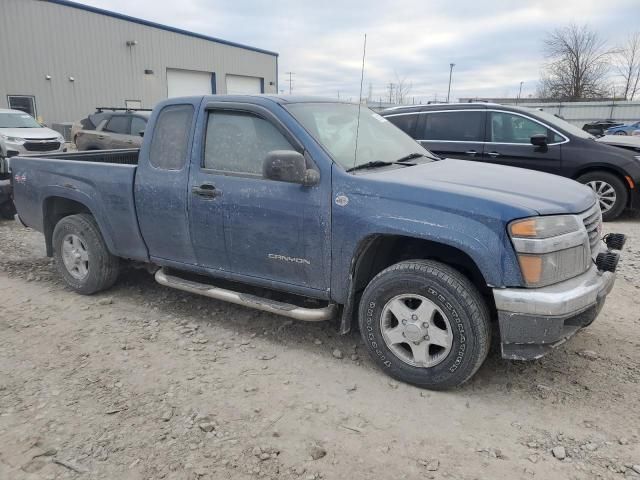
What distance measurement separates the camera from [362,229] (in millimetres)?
3195

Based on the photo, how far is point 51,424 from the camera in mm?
2875

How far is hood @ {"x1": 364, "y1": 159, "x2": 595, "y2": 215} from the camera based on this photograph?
115 inches

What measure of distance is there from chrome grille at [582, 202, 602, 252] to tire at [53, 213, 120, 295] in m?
4.06

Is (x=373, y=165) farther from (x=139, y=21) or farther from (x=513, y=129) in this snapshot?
(x=139, y=21)

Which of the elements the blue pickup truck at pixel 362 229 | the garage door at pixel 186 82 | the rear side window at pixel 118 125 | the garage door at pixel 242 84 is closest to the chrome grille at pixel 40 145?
the rear side window at pixel 118 125

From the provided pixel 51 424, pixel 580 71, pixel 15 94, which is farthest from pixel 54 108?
pixel 580 71

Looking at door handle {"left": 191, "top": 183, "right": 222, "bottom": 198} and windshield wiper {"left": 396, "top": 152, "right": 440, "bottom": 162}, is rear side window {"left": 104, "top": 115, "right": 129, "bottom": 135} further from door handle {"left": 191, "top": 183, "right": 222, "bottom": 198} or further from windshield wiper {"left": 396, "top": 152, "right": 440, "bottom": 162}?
windshield wiper {"left": 396, "top": 152, "right": 440, "bottom": 162}

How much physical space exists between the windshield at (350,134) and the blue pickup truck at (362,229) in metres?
0.02

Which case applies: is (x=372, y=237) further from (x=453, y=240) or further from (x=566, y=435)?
(x=566, y=435)

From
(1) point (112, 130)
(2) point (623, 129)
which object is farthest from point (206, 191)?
(2) point (623, 129)

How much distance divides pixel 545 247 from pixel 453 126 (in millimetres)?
5773

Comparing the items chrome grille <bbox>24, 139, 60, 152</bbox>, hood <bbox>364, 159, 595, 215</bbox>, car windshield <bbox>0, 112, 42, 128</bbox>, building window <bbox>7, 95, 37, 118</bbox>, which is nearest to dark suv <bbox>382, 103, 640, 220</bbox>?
hood <bbox>364, 159, 595, 215</bbox>

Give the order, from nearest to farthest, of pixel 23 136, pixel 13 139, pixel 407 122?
1. pixel 407 122
2. pixel 13 139
3. pixel 23 136

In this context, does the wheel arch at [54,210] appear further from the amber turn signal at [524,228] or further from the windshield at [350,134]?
the amber turn signal at [524,228]
